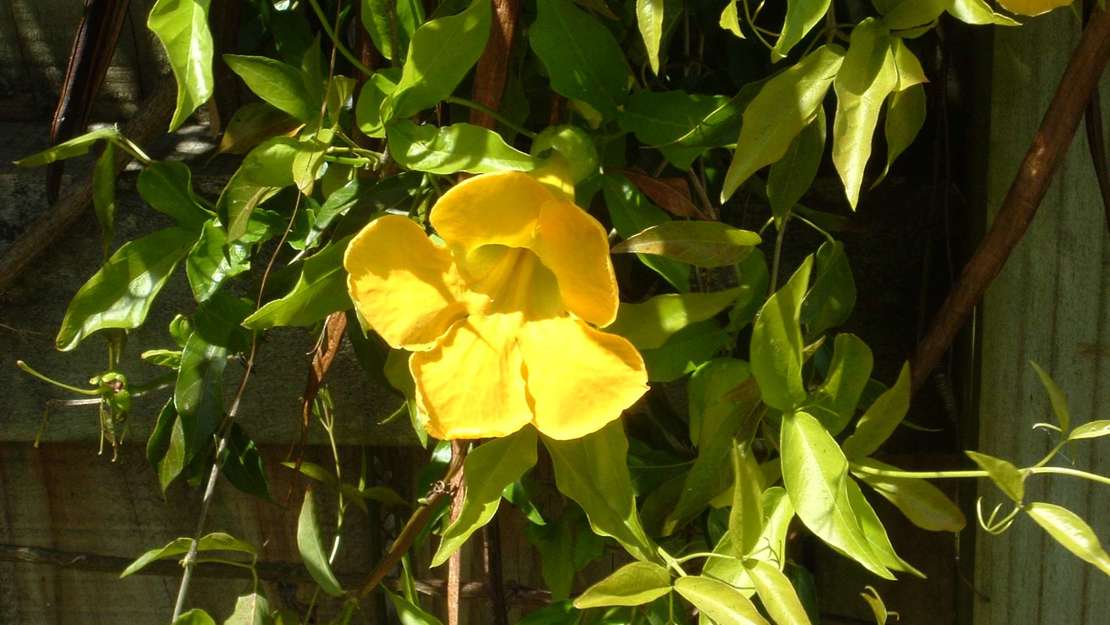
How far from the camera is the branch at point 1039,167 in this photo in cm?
64

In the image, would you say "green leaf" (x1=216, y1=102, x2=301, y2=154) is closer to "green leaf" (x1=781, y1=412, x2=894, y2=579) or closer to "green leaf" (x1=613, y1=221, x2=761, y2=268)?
"green leaf" (x1=613, y1=221, x2=761, y2=268)

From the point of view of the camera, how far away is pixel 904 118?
581 millimetres

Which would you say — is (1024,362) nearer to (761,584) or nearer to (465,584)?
(761,584)

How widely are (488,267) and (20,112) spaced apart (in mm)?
700

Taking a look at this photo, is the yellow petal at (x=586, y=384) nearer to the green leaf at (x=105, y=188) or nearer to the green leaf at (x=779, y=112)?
the green leaf at (x=779, y=112)

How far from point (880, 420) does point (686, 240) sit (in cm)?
17

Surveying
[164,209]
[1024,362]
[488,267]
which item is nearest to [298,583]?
→ [164,209]

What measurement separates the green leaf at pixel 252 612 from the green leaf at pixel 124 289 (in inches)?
8.5

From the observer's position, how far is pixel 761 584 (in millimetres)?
565

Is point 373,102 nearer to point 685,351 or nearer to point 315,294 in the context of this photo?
point 315,294

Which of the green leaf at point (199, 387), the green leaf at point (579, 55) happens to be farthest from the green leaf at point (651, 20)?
the green leaf at point (199, 387)

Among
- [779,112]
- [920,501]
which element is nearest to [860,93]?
[779,112]

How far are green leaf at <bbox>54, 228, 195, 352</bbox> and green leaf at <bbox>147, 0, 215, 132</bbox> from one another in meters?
0.20

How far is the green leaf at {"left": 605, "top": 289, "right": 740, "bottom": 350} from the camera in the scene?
0.59 metres
